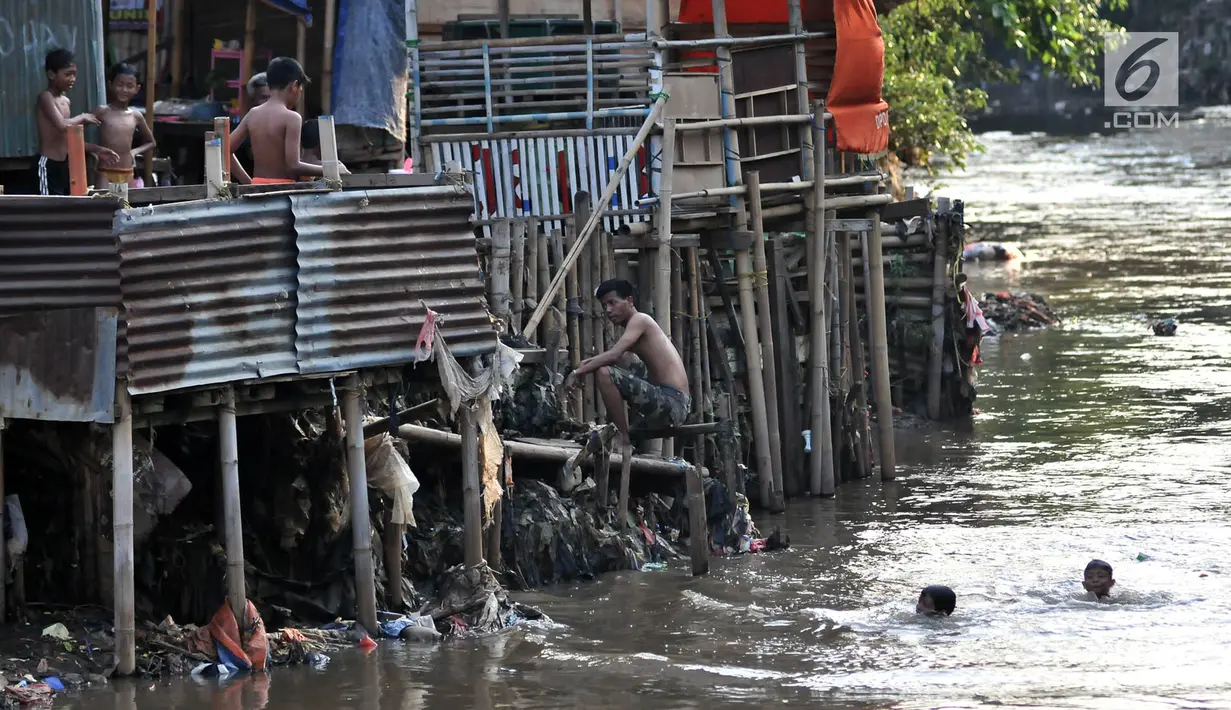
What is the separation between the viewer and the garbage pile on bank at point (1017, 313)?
80.5ft

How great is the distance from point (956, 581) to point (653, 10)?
504 cm

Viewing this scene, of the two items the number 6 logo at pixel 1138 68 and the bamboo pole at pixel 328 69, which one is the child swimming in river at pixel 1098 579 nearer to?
the bamboo pole at pixel 328 69

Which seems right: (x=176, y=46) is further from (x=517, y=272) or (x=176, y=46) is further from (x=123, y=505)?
(x=123, y=505)

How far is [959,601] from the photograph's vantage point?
456 inches

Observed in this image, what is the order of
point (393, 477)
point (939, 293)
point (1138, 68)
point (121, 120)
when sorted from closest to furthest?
point (393, 477) → point (121, 120) → point (939, 293) → point (1138, 68)

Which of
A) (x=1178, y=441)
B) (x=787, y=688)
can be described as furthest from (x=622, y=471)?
(x=1178, y=441)

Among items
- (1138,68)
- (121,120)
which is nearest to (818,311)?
(121,120)

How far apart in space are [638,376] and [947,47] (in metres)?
15.5

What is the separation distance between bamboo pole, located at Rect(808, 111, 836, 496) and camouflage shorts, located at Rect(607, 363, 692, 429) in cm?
216

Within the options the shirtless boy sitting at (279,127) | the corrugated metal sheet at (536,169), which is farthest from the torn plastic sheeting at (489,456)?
the corrugated metal sheet at (536,169)

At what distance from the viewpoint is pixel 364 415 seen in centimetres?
1112

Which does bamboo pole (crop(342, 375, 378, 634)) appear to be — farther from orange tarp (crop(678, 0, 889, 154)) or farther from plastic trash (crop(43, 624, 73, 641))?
orange tarp (crop(678, 0, 889, 154))

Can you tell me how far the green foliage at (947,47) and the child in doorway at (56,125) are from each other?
14125 millimetres

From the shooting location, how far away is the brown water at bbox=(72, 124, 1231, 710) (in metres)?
9.59
